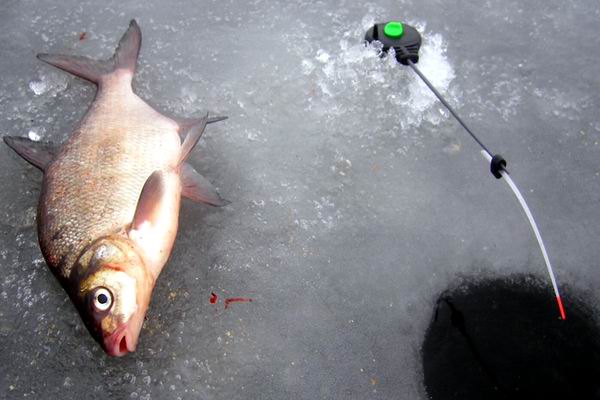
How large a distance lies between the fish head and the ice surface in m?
0.20

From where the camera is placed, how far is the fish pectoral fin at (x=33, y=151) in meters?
2.55

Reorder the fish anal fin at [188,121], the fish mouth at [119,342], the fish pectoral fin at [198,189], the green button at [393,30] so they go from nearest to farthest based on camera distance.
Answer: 1. the fish mouth at [119,342]
2. the fish pectoral fin at [198,189]
3. the fish anal fin at [188,121]
4. the green button at [393,30]

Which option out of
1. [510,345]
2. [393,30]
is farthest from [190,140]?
[510,345]

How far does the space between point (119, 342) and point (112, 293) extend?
20 cm

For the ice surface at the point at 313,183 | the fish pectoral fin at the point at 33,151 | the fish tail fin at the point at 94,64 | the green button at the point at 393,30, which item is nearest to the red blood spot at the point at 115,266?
the ice surface at the point at 313,183

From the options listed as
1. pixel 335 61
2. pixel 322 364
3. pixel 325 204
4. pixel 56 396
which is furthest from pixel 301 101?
pixel 56 396

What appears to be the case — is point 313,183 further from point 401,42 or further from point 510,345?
point 510,345

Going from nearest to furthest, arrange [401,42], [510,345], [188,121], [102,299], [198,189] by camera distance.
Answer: [102,299], [510,345], [198,189], [188,121], [401,42]

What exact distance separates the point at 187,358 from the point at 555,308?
1.65 meters

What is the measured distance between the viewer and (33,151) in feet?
8.41

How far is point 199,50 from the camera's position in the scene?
10.5 ft

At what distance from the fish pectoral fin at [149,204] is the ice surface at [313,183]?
10.4 inches

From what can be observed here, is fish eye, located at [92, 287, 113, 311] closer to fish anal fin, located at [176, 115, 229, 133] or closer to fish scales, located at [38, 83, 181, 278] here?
fish scales, located at [38, 83, 181, 278]

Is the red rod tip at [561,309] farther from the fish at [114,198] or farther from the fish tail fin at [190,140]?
the fish tail fin at [190,140]
